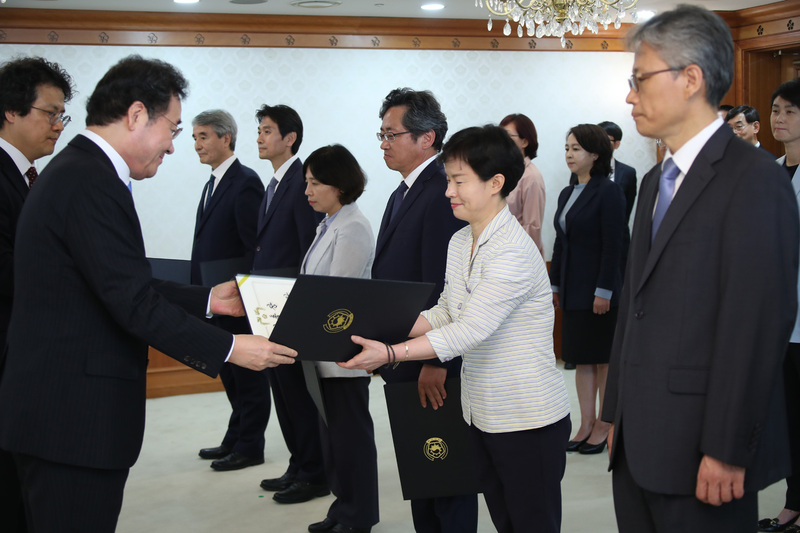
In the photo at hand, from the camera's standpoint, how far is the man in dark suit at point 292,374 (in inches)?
163

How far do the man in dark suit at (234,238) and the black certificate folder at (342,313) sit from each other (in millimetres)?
2341

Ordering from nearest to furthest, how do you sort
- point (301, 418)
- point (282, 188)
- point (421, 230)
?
1. point (421, 230)
2. point (301, 418)
3. point (282, 188)

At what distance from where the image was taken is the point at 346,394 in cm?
350

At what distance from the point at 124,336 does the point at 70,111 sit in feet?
15.6

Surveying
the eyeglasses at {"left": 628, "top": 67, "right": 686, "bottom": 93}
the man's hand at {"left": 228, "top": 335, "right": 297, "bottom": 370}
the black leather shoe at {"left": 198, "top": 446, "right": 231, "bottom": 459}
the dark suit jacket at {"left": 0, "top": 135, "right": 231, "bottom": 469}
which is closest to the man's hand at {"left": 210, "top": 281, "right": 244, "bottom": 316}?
the man's hand at {"left": 228, "top": 335, "right": 297, "bottom": 370}

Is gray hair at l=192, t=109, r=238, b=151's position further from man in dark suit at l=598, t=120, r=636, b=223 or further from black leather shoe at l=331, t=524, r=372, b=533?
man in dark suit at l=598, t=120, r=636, b=223

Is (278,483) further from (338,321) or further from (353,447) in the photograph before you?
(338,321)

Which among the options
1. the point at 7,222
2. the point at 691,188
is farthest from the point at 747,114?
the point at 7,222

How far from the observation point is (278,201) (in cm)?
434

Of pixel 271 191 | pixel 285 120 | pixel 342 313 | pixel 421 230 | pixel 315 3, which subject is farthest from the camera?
pixel 315 3

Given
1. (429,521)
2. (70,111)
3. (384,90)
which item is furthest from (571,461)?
(70,111)

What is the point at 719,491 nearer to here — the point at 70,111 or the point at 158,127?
the point at 158,127

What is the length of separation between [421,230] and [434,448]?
80 cm

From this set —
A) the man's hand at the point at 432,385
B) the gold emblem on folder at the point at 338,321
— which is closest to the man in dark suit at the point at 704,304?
the gold emblem on folder at the point at 338,321
